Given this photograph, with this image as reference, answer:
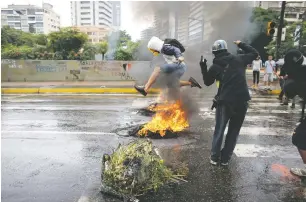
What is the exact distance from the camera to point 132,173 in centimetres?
307

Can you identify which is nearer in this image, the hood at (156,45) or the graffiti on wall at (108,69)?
the hood at (156,45)

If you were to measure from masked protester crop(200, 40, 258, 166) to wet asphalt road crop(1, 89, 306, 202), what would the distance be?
1.14 ft

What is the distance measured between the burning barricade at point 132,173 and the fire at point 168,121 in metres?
1.89

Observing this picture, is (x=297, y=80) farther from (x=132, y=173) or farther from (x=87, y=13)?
(x=87, y=13)

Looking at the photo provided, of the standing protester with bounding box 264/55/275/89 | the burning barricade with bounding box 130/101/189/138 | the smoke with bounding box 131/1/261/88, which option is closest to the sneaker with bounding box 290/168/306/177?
the burning barricade with bounding box 130/101/189/138

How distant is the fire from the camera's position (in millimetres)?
5297

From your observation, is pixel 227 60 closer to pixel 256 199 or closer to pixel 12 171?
pixel 256 199

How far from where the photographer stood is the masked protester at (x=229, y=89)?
12.3 ft

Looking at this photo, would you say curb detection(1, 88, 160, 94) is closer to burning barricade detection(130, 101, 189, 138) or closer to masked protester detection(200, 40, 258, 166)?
burning barricade detection(130, 101, 189, 138)

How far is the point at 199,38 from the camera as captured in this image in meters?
8.57

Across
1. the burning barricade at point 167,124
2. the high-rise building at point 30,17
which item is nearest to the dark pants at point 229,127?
the burning barricade at point 167,124

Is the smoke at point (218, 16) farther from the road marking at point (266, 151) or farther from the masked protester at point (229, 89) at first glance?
the masked protester at point (229, 89)

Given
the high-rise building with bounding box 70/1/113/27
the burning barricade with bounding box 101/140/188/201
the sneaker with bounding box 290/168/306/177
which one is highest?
the high-rise building with bounding box 70/1/113/27

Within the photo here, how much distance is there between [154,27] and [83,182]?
7.12 metres
